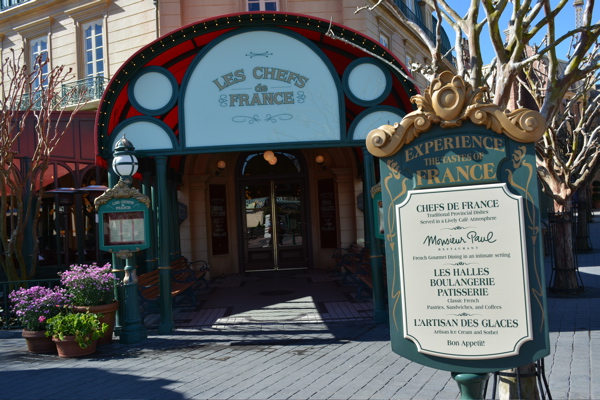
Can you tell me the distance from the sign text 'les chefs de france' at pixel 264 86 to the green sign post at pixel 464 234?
16.6 feet

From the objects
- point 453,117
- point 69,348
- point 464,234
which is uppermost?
point 453,117

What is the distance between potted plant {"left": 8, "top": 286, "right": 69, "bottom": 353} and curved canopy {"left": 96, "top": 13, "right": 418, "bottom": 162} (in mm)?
2304

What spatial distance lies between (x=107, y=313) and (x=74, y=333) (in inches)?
27.8

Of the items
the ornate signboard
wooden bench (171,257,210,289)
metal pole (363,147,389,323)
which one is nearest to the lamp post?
the ornate signboard

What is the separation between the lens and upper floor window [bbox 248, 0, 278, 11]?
14930 millimetres

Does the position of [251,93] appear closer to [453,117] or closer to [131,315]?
[131,315]

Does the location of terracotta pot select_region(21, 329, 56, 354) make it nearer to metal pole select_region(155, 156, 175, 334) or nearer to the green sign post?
metal pole select_region(155, 156, 175, 334)

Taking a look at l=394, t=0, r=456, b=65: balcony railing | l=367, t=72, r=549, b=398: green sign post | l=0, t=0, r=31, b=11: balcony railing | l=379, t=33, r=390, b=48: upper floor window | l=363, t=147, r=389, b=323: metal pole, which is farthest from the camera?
l=394, t=0, r=456, b=65: balcony railing

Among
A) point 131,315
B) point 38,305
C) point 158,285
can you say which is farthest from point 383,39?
point 38,305

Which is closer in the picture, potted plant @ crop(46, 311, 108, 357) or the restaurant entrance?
potted plant @ crop(46, 311, 108, 357)

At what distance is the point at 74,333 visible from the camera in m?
7.11

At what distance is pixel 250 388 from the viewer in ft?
18.0

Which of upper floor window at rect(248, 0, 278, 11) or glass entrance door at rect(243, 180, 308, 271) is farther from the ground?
upper floor window at rect(248, 0, 278, 11)

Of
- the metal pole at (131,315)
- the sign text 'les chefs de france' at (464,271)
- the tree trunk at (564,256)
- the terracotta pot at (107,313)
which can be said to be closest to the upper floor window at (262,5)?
the tree trunk at (564,256)
